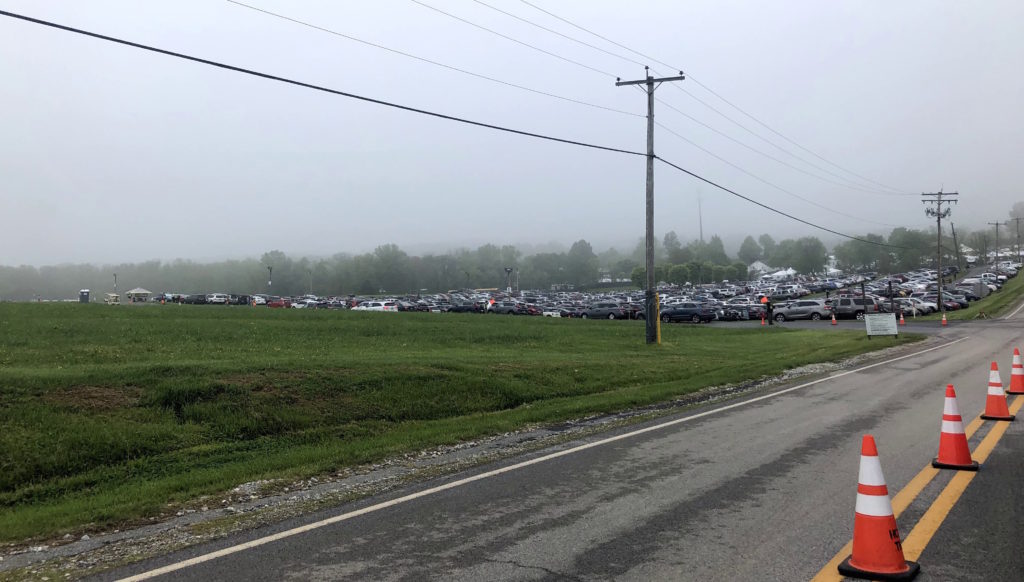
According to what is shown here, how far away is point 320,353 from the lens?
17.3 metres

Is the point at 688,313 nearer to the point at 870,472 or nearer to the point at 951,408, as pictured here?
the point at 951,408

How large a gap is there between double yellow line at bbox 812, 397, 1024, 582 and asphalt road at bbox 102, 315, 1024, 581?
55mm

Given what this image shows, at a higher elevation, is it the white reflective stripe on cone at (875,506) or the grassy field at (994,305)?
the white reflective stripe on cone at (875,506)

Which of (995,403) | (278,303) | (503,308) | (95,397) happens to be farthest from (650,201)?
(278,303)

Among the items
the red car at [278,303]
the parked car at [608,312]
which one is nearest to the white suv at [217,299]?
the red car at [278,303]

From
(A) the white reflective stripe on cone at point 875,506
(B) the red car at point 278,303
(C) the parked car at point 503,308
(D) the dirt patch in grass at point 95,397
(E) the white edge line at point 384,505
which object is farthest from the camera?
(B) the red car at point 278,303

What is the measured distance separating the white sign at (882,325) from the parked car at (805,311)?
73.0 feet

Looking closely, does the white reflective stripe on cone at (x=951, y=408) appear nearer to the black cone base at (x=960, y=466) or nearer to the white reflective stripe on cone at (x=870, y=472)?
the black cone base at (x=960, y=466)

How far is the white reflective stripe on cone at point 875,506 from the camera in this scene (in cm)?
474

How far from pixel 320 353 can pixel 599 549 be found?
1330cm

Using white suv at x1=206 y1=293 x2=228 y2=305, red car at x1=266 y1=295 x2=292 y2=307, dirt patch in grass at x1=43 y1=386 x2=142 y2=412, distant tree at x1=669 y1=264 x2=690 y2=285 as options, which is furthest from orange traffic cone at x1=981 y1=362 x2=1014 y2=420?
distant tree at x1=669 y1=264 x2=690 y2=285

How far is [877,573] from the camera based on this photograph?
14.8ft

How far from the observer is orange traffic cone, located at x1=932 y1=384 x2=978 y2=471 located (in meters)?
7.35

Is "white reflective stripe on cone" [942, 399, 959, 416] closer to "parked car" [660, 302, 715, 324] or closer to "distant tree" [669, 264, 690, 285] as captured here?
"parked car" [660, 302, 715, 324]
